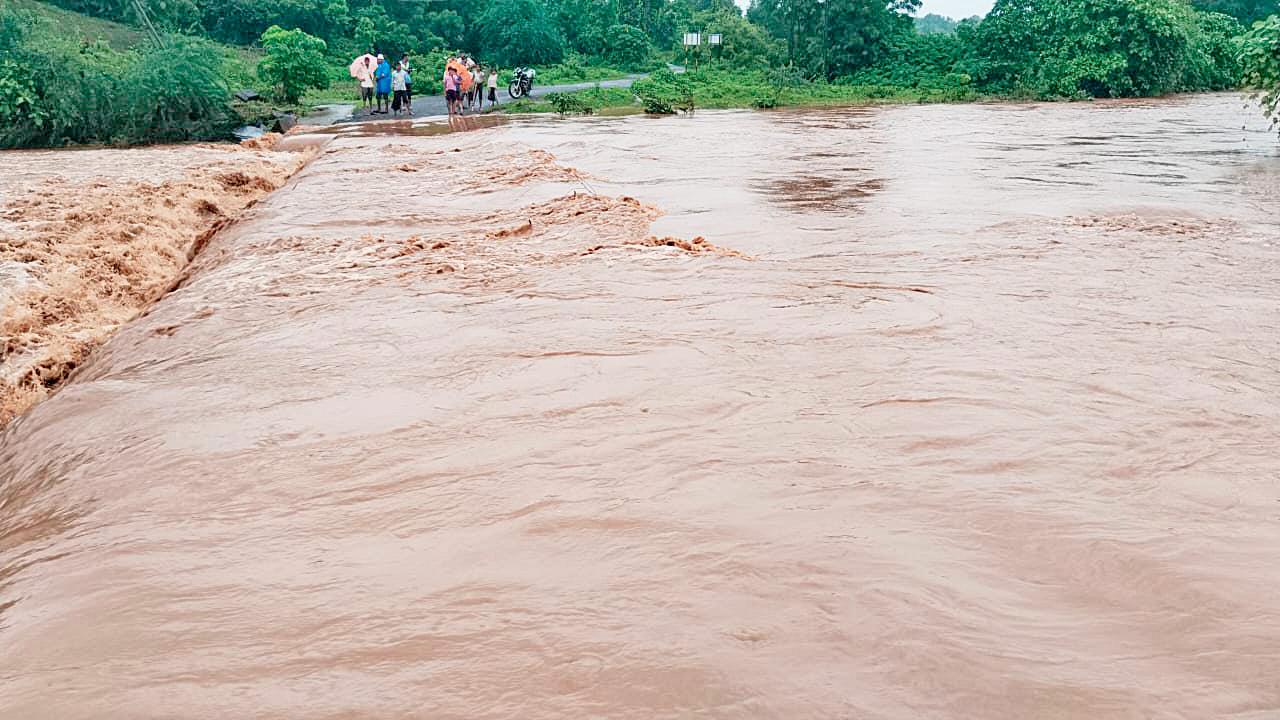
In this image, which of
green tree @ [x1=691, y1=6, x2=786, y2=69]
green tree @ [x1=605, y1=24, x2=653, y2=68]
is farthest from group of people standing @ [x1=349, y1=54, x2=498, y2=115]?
green tree @ [x1=605, y1=24, x2=653, y2=68]

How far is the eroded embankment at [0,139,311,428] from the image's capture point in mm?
5828

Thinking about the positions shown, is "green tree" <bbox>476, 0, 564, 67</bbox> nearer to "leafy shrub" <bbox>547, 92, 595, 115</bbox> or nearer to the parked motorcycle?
the parked motorcycle

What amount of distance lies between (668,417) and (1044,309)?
8.14ft

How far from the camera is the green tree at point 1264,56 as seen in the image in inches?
488

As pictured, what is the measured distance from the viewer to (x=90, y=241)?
852 cm

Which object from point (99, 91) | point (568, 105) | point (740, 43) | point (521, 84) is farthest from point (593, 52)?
point (99, 91)

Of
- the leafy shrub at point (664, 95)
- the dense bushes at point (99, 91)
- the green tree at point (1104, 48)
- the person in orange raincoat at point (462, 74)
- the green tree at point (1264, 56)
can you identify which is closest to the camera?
the green tree at point (1264, 56)

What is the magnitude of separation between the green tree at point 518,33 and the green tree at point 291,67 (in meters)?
22.1

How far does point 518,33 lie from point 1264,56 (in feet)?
128

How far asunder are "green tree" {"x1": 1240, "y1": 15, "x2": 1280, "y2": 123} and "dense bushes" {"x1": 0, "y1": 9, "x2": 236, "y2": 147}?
58.9 feet

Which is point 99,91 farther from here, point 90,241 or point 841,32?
point 841,32

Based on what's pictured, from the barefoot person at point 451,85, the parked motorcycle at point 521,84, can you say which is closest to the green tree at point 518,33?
the parked motorcycle at point 521,84

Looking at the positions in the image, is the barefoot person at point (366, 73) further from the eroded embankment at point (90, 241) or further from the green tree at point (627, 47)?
the green tree at point (627, 47)

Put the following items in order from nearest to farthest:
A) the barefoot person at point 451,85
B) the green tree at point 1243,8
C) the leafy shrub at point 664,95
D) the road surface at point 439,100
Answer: the barefoot person at point 451,85 < the road surface at point 439,100 < the leafy shrub at point 664,95 < the green tree at point 1243,8
